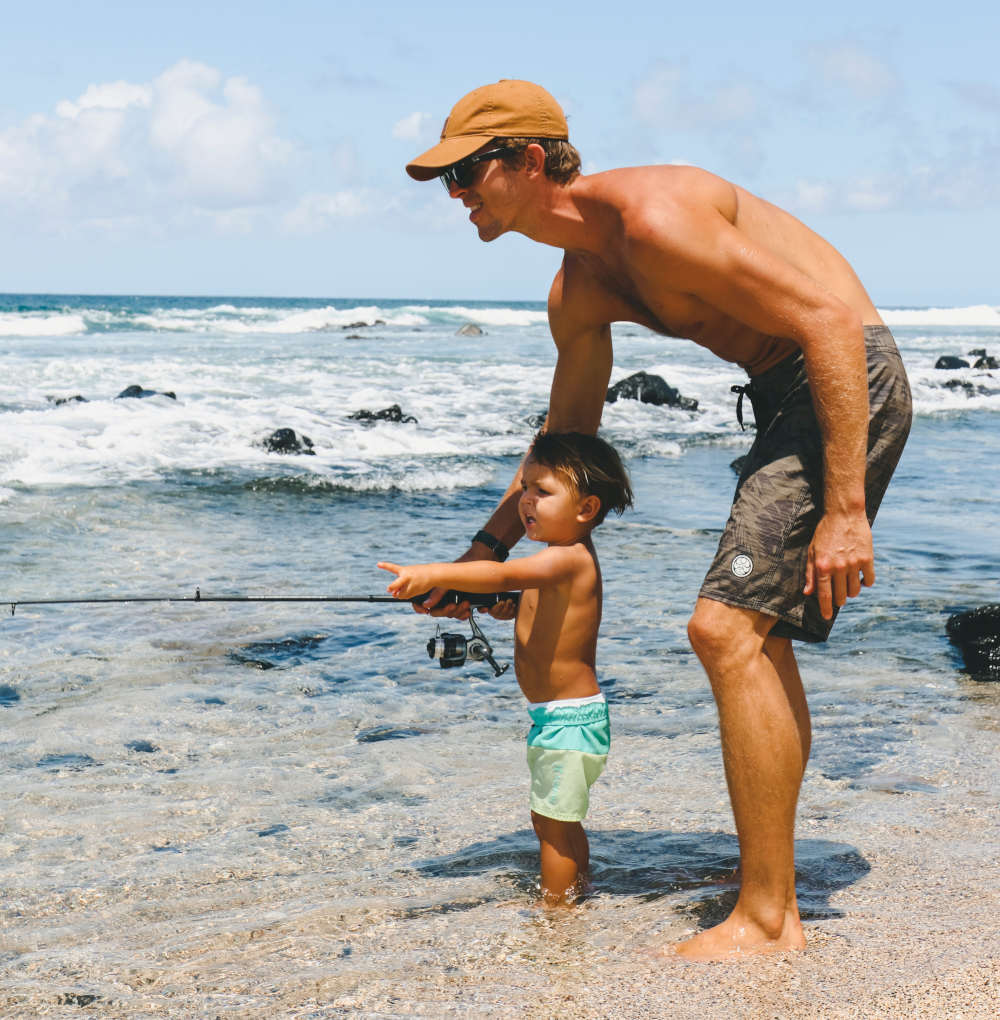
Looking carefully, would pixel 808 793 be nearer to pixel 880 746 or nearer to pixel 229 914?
pixel 880 746

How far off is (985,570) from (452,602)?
508 centimetres

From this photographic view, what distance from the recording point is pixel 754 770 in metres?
2.78

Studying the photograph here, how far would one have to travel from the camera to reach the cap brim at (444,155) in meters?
2.92

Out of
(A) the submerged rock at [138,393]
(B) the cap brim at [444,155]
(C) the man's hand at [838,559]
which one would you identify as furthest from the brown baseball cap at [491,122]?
(A) the submerged rock at [138,393]

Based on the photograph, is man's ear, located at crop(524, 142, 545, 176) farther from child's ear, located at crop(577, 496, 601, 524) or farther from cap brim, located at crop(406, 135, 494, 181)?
child's ear, located at crop(577, 496, 601, 524)

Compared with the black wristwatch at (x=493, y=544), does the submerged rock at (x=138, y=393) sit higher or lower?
lower

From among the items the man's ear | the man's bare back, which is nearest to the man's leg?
the man's bare back

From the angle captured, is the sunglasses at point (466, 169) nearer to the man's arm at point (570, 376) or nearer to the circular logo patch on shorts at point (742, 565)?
the man's arm at point (570, 376)

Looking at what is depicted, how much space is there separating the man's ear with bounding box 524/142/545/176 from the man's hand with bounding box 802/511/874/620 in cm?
106

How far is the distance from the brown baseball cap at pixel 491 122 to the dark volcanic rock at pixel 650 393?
51.1ft

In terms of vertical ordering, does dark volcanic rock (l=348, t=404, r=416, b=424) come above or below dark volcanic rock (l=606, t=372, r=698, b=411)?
below

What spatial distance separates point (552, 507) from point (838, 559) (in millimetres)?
807

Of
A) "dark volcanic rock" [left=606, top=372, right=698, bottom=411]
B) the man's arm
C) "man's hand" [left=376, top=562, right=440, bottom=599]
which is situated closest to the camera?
"man's hand" [left=376, top=562, right=440, bottom=599]

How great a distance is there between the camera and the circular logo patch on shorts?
8.98 ft
